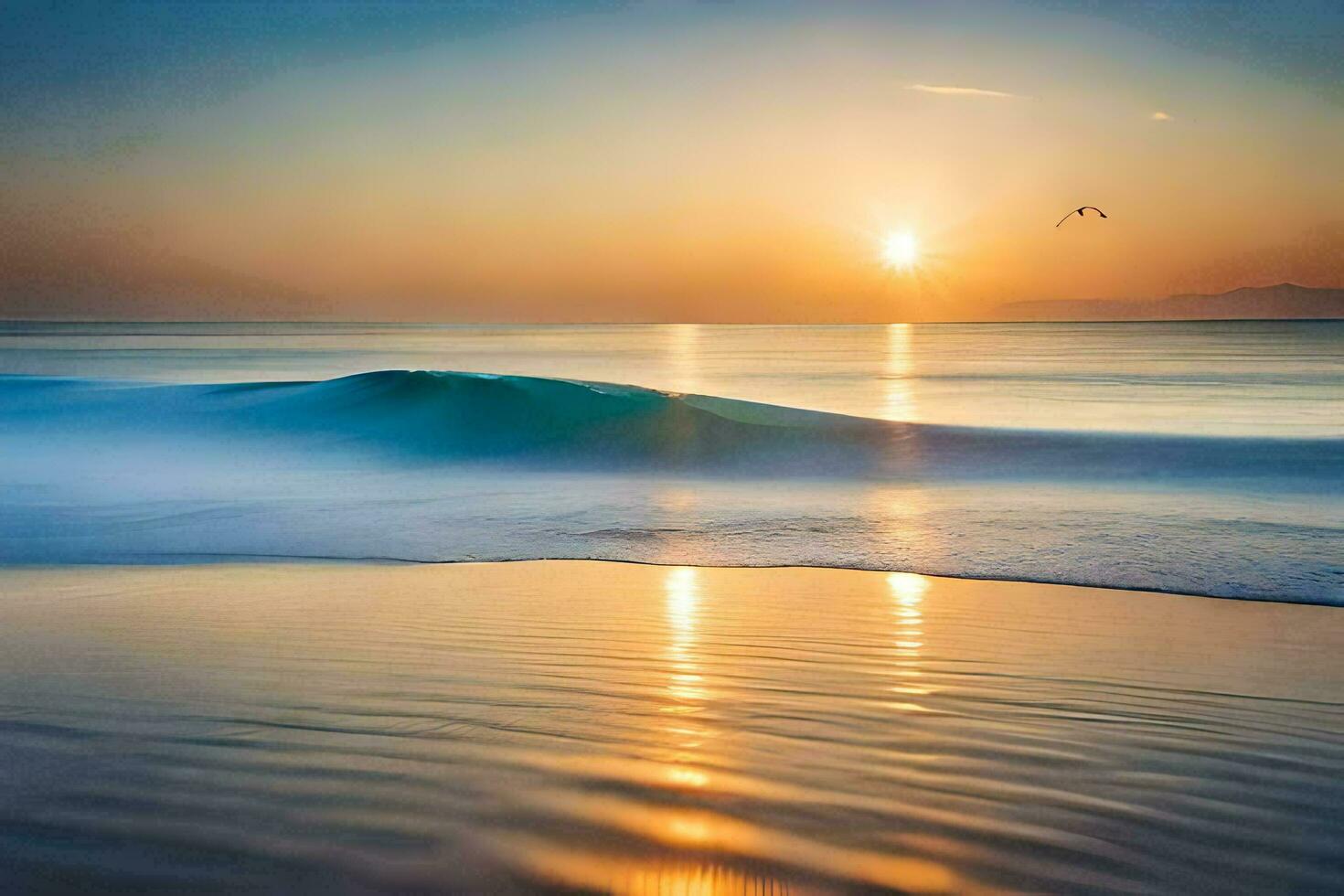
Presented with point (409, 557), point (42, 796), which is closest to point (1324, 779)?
point (42, 796)

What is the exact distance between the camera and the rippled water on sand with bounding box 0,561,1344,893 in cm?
279

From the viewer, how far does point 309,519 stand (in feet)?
30.9

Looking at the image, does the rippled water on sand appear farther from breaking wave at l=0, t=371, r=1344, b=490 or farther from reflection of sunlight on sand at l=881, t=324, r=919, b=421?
reflection of sunlight on sand at l=881, t=324, r=919, b=421

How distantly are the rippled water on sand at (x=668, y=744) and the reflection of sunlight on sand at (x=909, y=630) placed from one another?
3 centimetres

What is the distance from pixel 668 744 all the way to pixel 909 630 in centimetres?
208

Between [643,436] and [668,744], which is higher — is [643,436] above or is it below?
above

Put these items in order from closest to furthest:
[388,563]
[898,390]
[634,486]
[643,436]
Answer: [388,563], [634,486], [643,436], [898,390]

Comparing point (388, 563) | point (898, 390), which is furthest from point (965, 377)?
point (388, 563)

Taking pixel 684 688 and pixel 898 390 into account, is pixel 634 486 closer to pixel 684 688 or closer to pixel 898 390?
pixel 684 688

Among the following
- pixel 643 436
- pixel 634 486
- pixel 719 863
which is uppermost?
pixel 643 436

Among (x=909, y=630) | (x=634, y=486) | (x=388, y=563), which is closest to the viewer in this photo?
(x=909, y=630)

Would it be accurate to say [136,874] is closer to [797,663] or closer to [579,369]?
[797,663]

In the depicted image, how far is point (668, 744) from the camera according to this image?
11.9ft

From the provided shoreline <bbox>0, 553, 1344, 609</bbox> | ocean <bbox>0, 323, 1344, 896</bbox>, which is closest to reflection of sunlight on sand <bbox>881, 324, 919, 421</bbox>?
ocean <bbox>0, 323, 1344, 896</bbox>
